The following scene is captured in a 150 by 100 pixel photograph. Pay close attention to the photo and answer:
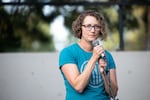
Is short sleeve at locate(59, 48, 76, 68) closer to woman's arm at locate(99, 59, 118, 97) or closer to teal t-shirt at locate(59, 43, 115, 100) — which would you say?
teal t-shirt at locate(59, 43, 115, 100)

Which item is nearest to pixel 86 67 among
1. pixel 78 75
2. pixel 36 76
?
pixel 78 75

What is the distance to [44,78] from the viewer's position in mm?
4633

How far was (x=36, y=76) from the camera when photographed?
462 centimetres

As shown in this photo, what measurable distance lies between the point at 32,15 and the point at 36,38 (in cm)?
30

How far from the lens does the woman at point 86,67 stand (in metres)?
2.71

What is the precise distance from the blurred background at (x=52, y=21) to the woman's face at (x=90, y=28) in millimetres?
2048

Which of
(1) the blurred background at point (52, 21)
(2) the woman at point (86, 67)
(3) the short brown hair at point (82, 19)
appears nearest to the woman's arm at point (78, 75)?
(2) the woman at point (86, 67)

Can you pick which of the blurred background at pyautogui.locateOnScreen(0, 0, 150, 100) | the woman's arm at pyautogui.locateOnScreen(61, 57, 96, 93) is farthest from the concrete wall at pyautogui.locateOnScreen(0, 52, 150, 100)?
the woman's arm at pyautogui.locateOnScreen(61, 57, 96, 93)

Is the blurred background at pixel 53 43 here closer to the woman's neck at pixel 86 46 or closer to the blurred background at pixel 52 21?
the blurred background at pixel 52 21

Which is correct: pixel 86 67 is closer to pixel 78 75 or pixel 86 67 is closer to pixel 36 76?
pixel 78 75

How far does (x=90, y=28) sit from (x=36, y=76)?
193cm

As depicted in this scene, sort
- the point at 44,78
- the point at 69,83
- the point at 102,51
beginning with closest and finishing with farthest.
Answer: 1. the point at 102,51
2. the point at 69,83
3. the point at 44,78

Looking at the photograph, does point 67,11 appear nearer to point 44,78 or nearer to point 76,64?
point 44,78

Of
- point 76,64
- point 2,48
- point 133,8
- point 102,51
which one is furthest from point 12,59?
point 102,51
